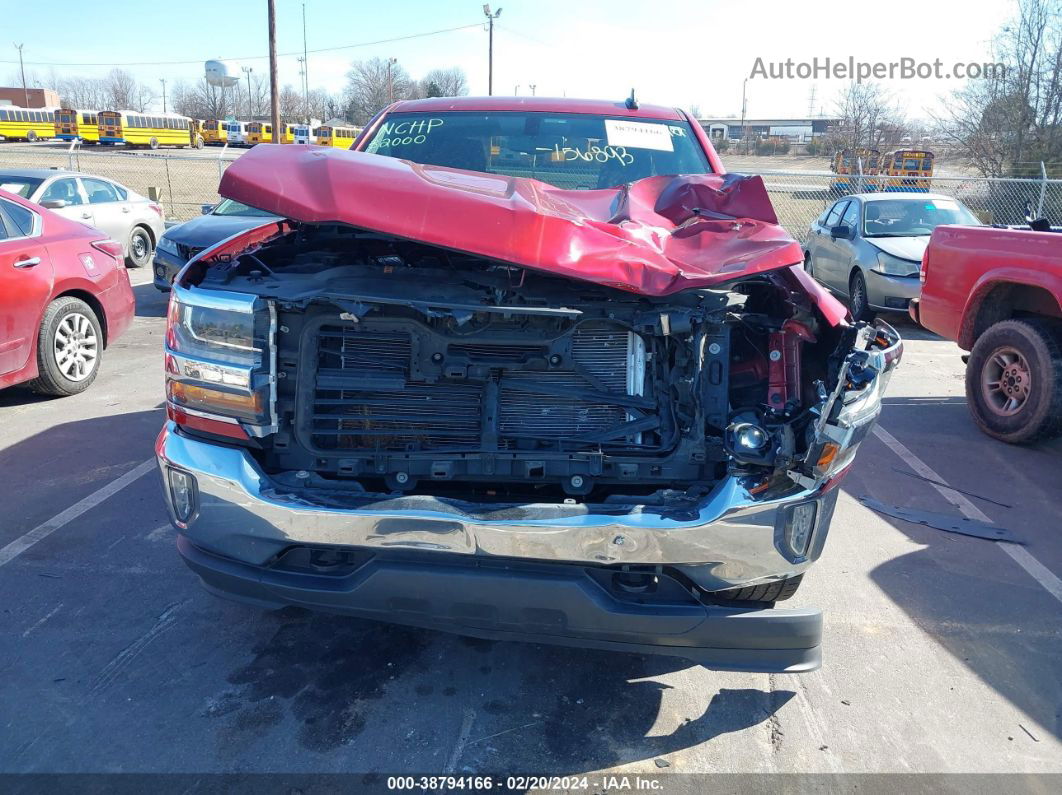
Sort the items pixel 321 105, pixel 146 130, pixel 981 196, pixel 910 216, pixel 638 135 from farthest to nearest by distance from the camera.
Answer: pixel 321 105 < pixel 146 130 < pixel 981 196 < pixel 910 216 < pixel 638 135

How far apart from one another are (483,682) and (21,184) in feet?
34.5

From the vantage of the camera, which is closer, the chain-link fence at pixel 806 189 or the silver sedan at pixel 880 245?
the silver sedan at pixel 880 245

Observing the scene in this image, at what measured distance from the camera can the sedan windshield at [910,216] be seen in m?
10.8

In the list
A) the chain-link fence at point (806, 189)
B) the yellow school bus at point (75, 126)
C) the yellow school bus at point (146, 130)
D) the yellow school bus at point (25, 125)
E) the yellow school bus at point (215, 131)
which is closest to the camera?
the chain-link fence at point (806, 189)

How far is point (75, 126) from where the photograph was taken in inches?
2041

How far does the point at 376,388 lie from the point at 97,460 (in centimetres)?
325

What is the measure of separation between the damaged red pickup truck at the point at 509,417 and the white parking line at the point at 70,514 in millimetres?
1683

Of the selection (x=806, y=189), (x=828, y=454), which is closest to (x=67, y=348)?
(x=828, y=454)

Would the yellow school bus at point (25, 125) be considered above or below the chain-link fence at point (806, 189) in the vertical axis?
above

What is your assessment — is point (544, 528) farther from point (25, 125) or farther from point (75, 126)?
point (25, 125)

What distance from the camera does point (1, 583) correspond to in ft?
11.5

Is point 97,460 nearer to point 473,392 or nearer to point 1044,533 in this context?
point 473,392

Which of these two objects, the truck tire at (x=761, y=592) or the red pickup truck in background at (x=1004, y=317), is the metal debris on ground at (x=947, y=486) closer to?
the red pickup truck in background at (x=1004, y=317)

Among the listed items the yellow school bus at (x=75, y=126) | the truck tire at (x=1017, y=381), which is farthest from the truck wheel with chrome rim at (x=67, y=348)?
the yellow school bus at (x=75, y=126)
